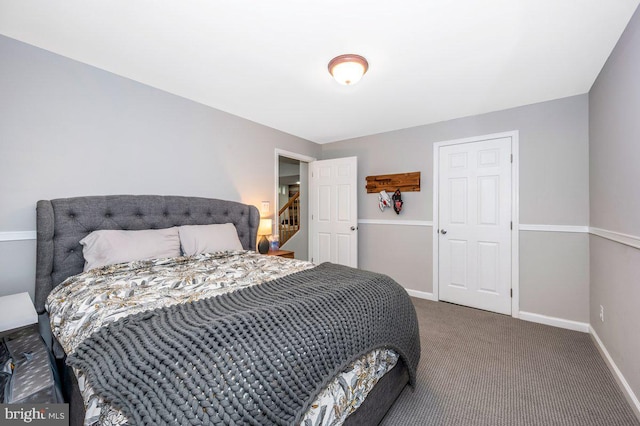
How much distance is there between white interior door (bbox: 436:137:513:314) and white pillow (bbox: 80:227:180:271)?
3.14m

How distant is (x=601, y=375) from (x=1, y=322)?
3794 mm

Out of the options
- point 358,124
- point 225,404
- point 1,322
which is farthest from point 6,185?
point 358,124

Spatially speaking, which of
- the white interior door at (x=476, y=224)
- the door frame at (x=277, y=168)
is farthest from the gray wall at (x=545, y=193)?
the door frame at (x=277, y=168)

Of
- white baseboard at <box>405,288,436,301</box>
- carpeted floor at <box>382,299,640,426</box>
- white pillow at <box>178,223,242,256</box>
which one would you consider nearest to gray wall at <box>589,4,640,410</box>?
carpeted floor at <box>382,299,640,426</box>

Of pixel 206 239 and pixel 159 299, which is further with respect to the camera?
pixel 206 239

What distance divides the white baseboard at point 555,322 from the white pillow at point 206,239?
3.20m

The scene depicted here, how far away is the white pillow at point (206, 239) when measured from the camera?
242 cm

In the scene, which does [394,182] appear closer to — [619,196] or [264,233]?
[264,233]

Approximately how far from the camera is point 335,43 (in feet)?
6.24

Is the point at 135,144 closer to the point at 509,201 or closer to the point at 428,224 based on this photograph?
the point at 428,224

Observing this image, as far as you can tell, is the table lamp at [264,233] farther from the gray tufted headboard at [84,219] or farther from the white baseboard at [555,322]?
the white baseboard at [555,322]

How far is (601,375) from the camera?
1926mm

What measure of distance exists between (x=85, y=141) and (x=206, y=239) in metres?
1.23

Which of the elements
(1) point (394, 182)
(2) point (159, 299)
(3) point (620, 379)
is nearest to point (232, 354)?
(2) point (159, 299)
